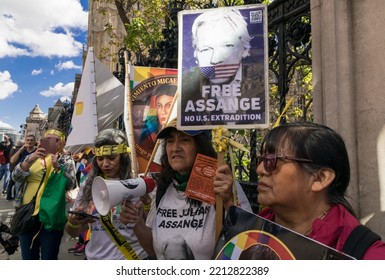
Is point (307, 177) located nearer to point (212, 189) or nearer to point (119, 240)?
point (212, 189)

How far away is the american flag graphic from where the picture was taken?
2.23 meters

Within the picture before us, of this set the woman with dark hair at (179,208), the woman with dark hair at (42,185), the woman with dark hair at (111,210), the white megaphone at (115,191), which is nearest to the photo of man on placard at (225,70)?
the woman with dark hair at (179,208)

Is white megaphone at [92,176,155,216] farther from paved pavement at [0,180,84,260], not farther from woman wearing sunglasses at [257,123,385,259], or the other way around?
paved pavement at [0,180,84,260]

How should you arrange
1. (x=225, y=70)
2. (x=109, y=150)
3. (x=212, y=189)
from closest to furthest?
(x=212, y=189) → (x=225, y=70) → (x=109, y=150)

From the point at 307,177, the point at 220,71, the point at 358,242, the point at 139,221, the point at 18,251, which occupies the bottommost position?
the point at 18,251

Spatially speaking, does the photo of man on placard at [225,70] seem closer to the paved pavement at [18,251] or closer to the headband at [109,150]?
the headband at [109,150]

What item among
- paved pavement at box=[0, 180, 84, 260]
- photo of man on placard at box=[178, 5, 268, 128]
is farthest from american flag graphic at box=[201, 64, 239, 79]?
paved pavement at box=[0, 180, 84, 260]

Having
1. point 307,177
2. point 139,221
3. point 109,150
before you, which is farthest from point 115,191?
point 307,177

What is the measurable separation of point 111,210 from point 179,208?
2.21 feet

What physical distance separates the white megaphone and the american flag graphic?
2.72 feet

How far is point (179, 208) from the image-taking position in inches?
82.8

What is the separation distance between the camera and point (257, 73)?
7.29 ft
